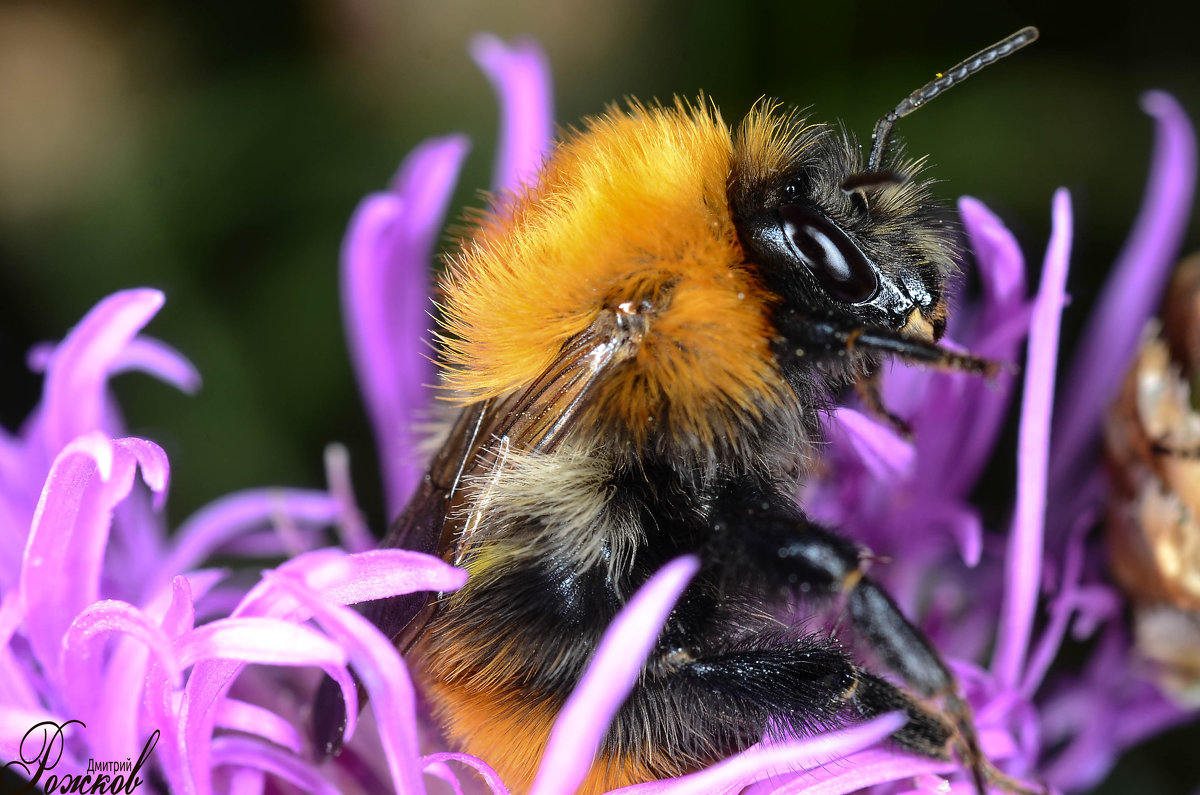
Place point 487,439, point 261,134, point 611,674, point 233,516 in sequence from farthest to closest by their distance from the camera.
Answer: point 261,134 → point 233,516 → point 487,439 → point 611,674

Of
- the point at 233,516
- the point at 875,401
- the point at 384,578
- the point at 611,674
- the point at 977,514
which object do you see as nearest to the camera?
the point at 611,674

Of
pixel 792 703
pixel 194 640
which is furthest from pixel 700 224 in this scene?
pixel 194 640

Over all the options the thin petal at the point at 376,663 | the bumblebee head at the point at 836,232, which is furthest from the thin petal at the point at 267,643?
the bumblebee head at the point at 836,232

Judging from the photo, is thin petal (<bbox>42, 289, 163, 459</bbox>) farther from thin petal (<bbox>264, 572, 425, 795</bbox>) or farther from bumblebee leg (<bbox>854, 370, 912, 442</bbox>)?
bumblebee leg (<bbox>854, 370, 912, 442</bbox>)

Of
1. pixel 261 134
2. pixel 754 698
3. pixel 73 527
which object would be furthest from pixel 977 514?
pixel 261 134

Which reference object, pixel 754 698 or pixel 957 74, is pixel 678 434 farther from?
pixel 957 74

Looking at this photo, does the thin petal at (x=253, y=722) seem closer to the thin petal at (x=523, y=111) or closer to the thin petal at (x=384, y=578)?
the thin petal at (x=384, y=578)

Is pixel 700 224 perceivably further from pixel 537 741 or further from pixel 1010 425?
pixel 1010 425
